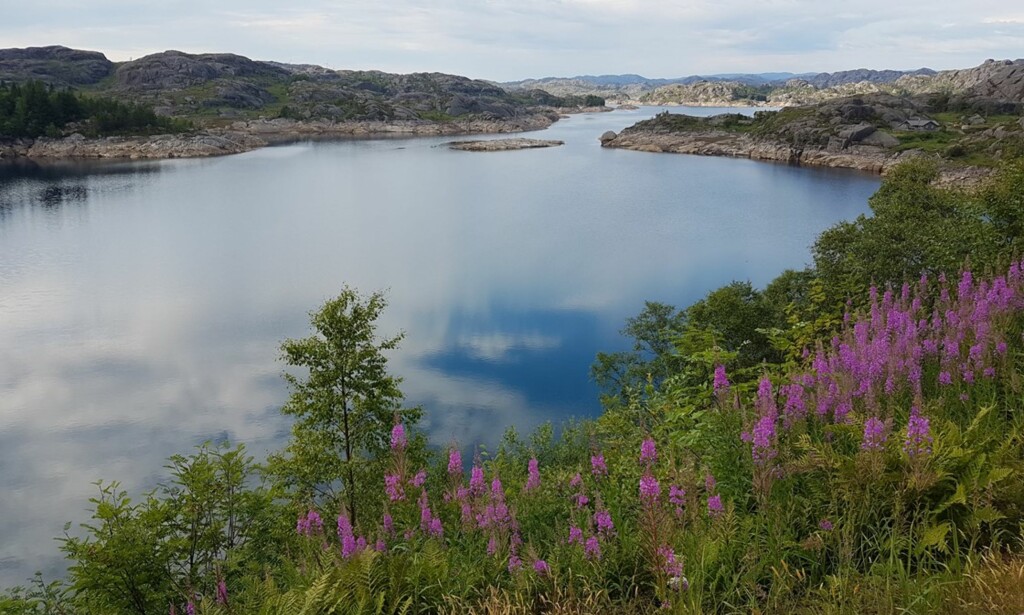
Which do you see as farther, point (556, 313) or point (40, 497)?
point (556, 313)

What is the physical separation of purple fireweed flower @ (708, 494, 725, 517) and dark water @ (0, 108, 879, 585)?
22.6m

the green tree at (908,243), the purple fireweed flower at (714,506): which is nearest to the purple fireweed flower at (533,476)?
the purple fireweed flower at (714,506)

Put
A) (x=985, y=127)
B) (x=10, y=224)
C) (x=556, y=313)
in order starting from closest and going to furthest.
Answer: (x=556, y=313)
(x=10, y=224)
(x=985, y=127)

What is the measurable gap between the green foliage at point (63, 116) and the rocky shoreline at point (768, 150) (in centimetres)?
10603

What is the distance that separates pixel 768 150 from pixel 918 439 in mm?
133318

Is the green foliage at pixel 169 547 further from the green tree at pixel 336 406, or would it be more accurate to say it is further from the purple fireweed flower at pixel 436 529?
the purple fireweed flower at pixel 436 529

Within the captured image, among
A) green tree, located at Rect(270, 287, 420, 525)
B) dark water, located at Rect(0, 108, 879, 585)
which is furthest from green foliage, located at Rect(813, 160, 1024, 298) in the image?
dark water, located at Rect(0, 108, 879, 585)

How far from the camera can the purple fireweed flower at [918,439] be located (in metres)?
4.95

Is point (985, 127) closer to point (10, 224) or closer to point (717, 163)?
point (717, 163)

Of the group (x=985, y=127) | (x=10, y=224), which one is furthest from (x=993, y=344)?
(x=985, y=127)

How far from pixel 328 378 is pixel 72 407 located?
21895 mm

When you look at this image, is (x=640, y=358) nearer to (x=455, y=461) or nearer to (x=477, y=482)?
(x=477, y=482)

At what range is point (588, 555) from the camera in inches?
197

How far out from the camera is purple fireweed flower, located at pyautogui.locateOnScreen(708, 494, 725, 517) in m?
4.95
